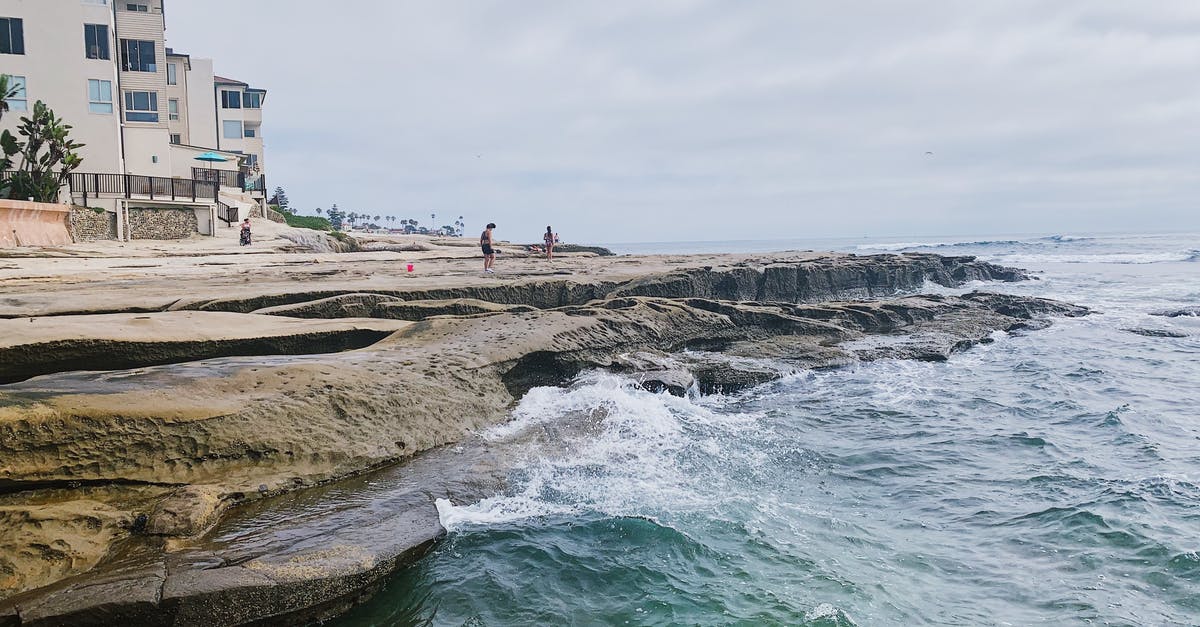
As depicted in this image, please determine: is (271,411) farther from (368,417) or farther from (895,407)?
(895,407)

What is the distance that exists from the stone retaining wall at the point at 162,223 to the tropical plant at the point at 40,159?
8.50 feet

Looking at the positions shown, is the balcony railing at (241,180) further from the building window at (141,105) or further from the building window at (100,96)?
the building window at (100,96)

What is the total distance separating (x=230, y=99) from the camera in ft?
169

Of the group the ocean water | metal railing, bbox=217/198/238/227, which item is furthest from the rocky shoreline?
metal railing, bbox=217/198/238/227

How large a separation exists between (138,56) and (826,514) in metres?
38.8

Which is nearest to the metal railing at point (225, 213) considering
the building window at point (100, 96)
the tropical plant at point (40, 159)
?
the building window at point (100, 96)

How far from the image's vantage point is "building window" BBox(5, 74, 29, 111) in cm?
Answer: 2875

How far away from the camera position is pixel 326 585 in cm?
483

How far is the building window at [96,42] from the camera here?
30.1m

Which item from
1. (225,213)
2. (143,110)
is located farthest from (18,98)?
(225,213)

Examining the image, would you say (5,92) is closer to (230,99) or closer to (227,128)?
(227,128)

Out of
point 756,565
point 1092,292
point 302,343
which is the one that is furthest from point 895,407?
point 1092,292

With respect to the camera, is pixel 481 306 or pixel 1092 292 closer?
pixel 481 306

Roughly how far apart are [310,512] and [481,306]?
6907 mm
